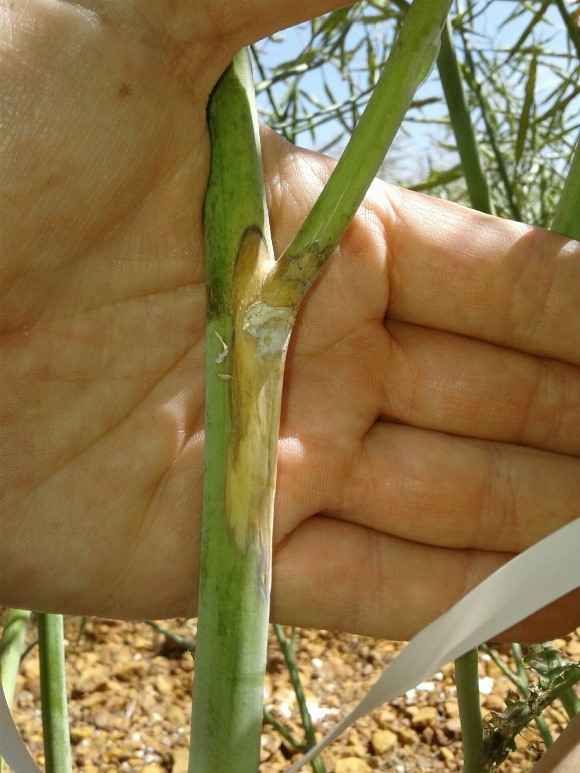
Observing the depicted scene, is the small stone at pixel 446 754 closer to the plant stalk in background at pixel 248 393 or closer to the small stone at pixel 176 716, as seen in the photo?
the small stone at pixel 176 716

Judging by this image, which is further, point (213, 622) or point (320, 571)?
point (320, 571)

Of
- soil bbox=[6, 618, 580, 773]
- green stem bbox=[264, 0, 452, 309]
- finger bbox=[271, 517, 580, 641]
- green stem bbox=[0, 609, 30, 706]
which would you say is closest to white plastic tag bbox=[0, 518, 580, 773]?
green stem bbox=[264, 0, 452, 309]

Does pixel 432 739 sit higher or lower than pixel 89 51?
lower

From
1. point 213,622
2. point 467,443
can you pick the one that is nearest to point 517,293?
point 467,443

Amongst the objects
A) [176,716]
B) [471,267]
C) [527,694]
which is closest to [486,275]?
[471,267]

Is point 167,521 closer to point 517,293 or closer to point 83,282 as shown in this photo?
point 83,282
